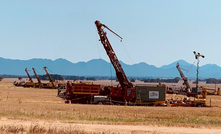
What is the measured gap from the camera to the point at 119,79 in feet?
149

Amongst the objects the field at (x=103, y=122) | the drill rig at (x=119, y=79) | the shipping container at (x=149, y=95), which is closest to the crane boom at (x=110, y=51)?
the drill rig at (x=119, y=79)

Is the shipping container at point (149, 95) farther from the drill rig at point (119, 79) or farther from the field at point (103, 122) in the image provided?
the field at point (103, 122)

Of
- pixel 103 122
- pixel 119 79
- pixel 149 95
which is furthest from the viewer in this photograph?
pixel 119 79

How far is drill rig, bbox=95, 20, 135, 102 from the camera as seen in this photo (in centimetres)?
4334

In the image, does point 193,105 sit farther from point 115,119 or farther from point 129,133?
point 129,133

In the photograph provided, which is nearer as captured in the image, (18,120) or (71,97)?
(18,120)

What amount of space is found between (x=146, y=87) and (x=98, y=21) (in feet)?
30.5

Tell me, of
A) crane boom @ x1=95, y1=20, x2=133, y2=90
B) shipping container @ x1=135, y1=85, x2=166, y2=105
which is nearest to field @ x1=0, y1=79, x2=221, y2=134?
shipping container @ x1=135, y1=85, x2=166, y2=105

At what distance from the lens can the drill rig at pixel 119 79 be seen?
43344 millimetres

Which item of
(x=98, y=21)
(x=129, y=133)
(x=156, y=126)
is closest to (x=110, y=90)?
(x=98, y=21)

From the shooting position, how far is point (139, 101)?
4291 centimetres

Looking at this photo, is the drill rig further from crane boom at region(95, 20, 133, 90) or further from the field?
the field

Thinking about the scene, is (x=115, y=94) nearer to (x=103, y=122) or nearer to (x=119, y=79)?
(x=119, y=79)

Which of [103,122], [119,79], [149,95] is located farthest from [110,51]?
[103,122]
